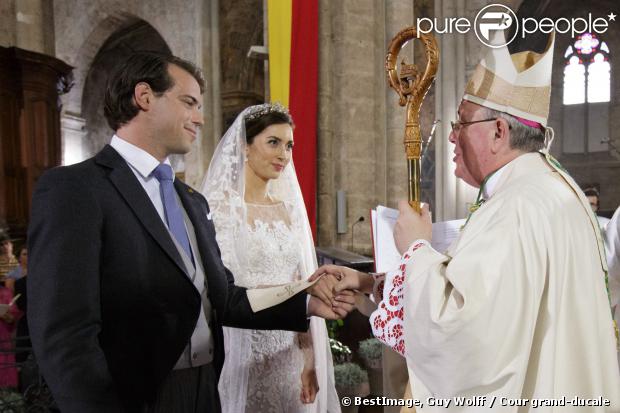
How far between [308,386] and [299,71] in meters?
4.39

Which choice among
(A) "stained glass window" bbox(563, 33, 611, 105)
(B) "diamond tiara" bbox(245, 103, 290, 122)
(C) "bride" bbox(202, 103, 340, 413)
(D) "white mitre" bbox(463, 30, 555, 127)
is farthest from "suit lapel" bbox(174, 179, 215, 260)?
(A) "stained glass window" bbox(563, 33, 611, 105)

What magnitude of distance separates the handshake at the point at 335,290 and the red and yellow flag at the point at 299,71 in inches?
165

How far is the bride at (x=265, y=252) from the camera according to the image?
2.67 metres

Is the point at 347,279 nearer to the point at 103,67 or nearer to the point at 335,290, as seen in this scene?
the point at 335,290

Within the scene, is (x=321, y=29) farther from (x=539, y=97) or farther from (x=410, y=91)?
(x=539, y=97)

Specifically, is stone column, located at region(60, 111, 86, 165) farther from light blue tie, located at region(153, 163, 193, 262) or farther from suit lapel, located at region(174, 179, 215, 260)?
light blue tie, located at region(153, 163, 193, 262)

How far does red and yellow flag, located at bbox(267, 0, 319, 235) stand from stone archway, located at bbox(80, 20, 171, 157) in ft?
32.1

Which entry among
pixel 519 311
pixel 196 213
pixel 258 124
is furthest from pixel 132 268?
pixel 258 124

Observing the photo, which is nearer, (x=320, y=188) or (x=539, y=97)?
(x=539, y=97)

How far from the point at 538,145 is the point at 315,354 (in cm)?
163

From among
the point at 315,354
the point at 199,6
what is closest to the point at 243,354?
the point at 315,354

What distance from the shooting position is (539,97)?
169 centimetres

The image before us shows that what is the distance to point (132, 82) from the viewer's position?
68.6 inches
